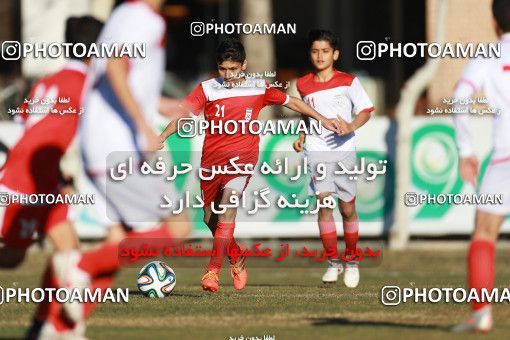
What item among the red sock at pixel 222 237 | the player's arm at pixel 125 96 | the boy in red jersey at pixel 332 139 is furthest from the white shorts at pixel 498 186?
the boy in red jersey at pixel 332 139

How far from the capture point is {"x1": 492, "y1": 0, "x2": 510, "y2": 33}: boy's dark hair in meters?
9.26

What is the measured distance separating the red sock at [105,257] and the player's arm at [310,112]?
389 centimetres

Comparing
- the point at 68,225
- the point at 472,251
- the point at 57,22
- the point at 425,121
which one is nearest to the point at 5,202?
the point at 68,225

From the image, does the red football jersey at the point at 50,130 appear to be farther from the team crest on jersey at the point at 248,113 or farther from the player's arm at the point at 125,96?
the team crest on jersey at the point at 248,113

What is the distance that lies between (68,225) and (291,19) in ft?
76.2

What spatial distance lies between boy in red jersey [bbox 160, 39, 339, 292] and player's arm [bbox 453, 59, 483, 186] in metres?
3.54

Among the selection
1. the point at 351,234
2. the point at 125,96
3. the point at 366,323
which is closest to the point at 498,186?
the point at 366,323

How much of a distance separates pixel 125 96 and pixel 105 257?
0.92 metres

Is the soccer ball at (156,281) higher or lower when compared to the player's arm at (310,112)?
lower

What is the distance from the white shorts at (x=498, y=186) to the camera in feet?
30.1

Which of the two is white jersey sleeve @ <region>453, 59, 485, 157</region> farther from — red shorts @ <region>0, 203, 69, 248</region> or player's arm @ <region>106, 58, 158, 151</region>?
red shorts @ <region>0, 203, 69, 248</region>

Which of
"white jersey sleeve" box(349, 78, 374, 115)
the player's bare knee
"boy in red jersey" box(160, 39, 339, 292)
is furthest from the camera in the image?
"white jersey sleeve" box(349, 78, 374, 115)

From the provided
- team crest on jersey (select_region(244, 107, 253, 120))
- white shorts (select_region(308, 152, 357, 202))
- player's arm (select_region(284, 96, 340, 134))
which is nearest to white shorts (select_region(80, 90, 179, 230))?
player's arm (select_region(284, 96, 340, 134))

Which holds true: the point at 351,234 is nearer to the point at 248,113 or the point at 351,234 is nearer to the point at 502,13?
the point at 248,113
